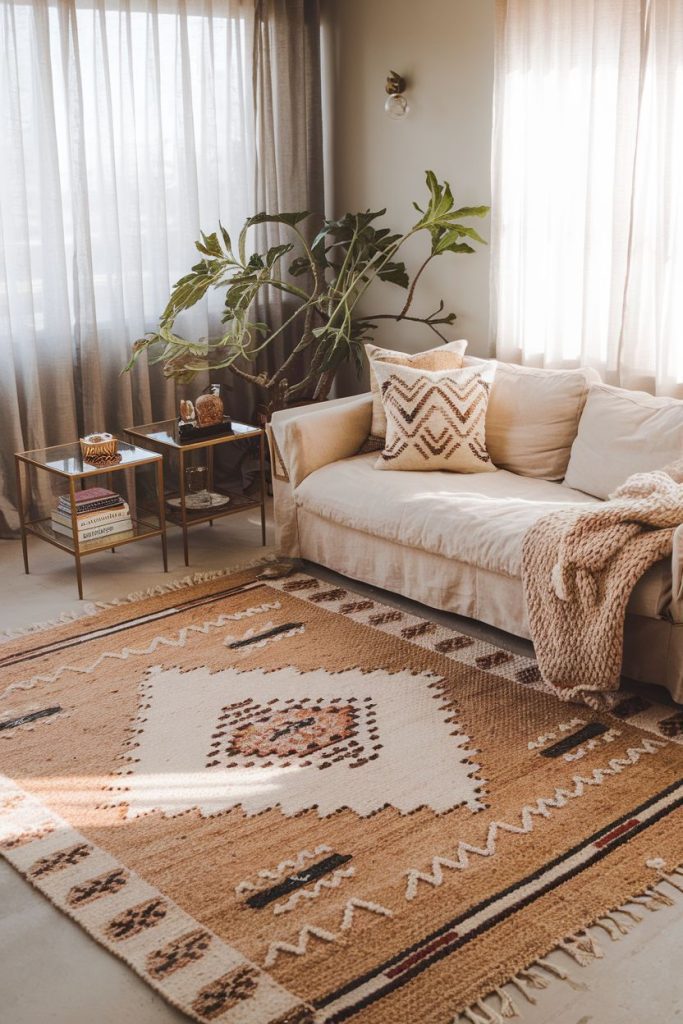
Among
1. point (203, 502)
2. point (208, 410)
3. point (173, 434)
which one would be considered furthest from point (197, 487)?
point (208, 410)

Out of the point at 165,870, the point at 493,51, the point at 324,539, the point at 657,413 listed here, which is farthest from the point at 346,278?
the point at 165,870

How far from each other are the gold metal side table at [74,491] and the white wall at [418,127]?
1.54m

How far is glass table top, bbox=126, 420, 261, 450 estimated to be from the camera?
4094 mm

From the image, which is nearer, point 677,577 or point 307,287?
point 677,577

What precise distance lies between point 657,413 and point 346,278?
2.06m

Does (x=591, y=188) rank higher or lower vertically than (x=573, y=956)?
higher

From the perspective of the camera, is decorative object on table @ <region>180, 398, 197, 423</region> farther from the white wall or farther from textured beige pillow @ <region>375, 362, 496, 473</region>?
the white wall

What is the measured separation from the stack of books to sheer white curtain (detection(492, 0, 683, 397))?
1704mm

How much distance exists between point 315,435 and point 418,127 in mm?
1626

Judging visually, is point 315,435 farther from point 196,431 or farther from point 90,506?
point 90,506

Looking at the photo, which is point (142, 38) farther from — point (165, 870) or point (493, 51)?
point (165, 870)

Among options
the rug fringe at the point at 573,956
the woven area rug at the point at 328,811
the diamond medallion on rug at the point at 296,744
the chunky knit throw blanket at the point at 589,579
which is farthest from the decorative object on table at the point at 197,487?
the rug fringe at the point at 573,956

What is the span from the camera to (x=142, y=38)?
4.46 meters

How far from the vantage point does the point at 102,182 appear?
4449mm
